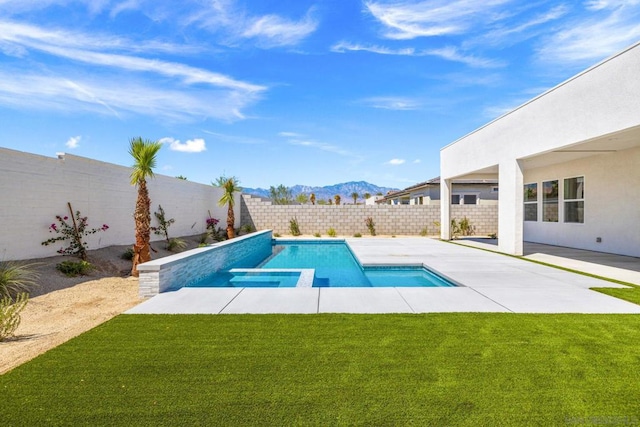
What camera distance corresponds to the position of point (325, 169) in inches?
2151

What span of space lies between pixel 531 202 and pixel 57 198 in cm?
1765

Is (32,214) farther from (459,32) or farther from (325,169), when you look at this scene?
(325,169)

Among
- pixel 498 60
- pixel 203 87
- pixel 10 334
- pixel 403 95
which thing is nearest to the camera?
pixel 10 334

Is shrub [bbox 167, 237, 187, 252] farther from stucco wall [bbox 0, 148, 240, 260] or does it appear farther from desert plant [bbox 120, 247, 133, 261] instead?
desert plant [bbox 120, 247, 133, 261]

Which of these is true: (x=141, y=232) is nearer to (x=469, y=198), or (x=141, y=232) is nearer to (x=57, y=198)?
(x=57, y=198)

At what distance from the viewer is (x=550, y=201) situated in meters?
13.8

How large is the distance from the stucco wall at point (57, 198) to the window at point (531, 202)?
16.0 meters

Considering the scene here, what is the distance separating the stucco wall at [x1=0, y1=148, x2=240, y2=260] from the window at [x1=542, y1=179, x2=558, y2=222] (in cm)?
1583

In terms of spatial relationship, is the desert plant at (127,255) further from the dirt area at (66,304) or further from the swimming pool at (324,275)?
the swimming pool at (324,275)

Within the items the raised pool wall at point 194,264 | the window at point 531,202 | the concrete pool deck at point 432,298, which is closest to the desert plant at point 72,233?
the raised pool wall at point 194,264

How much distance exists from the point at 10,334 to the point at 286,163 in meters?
43.6

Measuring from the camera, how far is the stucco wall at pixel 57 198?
690 cm

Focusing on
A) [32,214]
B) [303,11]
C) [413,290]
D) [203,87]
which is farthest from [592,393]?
[203,87]

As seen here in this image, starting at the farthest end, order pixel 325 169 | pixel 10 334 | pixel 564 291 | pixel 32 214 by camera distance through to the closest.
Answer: pixel 325 169 < pixel 32 214 < pixel 564 291 < pixel 10 334
